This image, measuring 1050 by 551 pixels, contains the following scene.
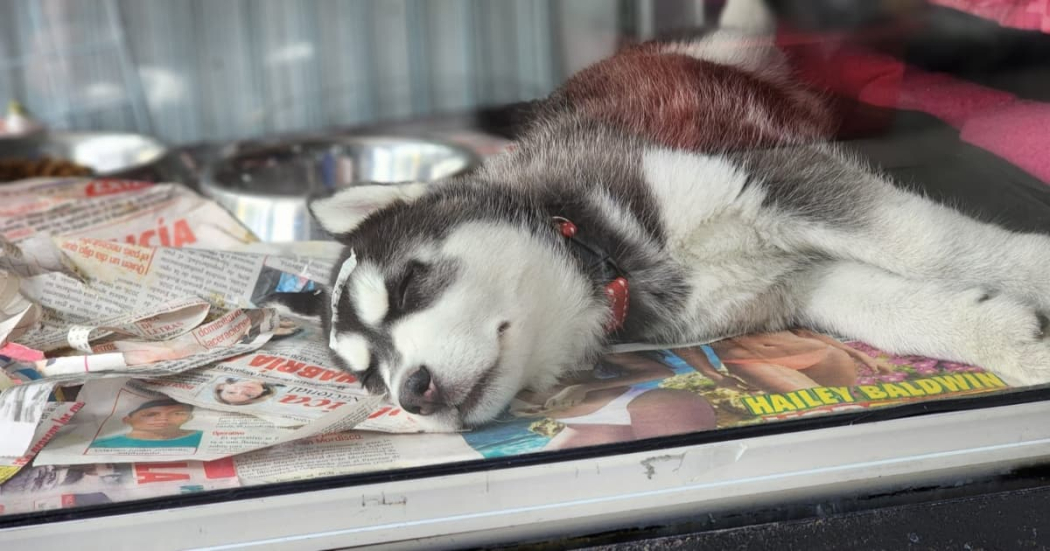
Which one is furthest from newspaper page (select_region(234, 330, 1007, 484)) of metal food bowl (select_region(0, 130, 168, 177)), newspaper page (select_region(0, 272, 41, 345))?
metal food bowl (select_region(0, 130, 168, 177))

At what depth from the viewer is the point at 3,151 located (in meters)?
3.64

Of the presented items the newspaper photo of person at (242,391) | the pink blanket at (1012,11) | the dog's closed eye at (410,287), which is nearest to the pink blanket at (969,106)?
the pink blanket at (1012,11)

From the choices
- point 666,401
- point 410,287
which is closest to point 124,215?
point 410,287

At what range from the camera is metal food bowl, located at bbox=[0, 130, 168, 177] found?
12.1ft

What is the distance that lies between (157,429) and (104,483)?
201 mm

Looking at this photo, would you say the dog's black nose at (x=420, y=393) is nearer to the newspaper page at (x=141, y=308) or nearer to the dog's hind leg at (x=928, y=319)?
the newspaper page at (x=141, y=308)

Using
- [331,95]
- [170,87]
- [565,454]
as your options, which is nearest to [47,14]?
[170,87]

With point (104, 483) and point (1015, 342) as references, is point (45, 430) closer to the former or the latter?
point (104, 483)

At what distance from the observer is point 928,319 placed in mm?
1742

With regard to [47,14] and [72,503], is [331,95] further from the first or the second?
[72,503]

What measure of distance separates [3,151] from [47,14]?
0.87 metres

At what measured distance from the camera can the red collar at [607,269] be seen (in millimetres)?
1897

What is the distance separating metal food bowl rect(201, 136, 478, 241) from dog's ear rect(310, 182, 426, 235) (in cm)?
109

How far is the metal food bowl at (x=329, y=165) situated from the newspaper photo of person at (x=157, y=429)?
1.36 metres
